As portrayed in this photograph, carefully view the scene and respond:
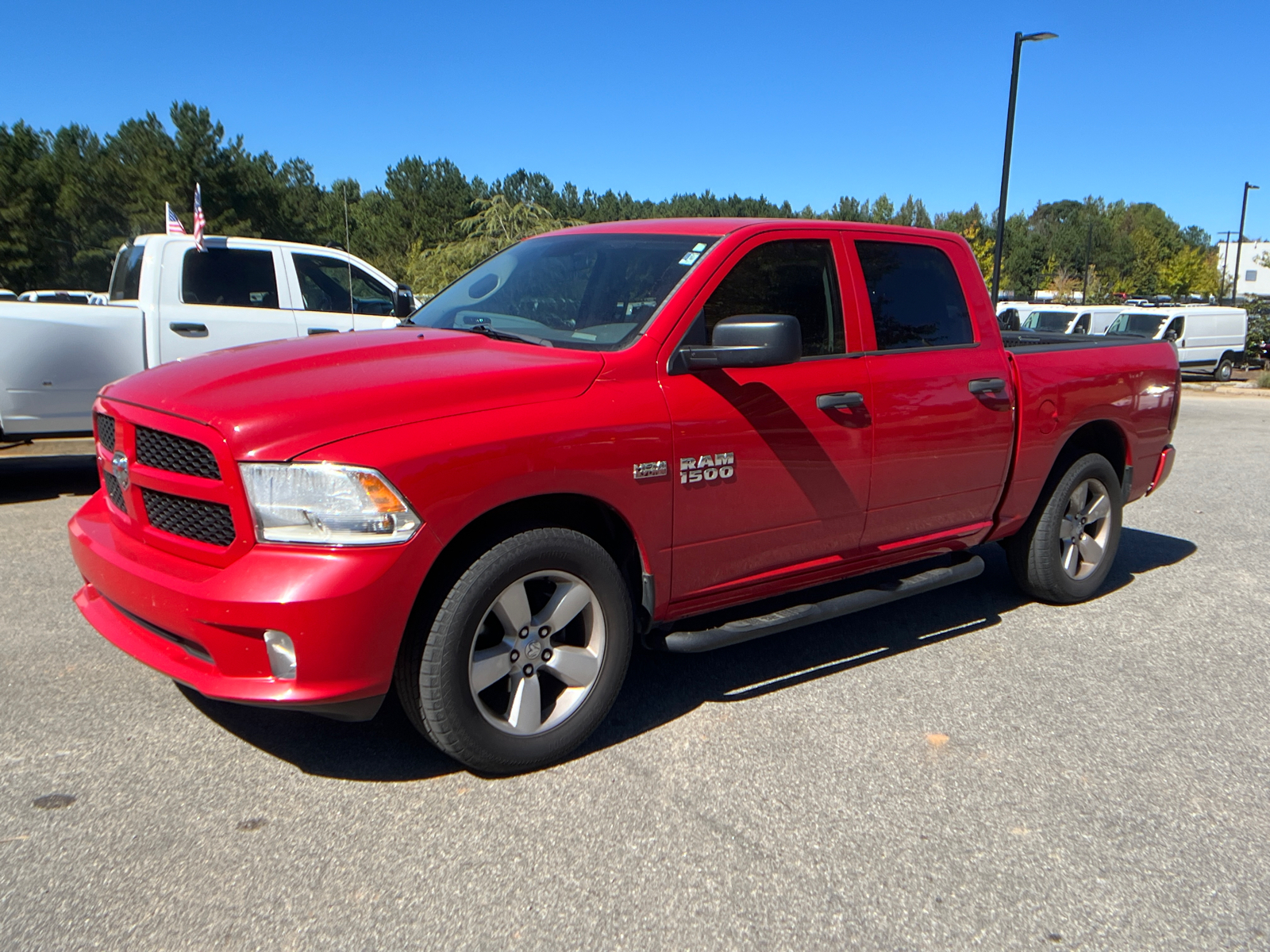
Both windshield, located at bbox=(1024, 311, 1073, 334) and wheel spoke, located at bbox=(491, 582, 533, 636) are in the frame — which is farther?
windshield, located at bbox=(1024, 311, 1073, 334)

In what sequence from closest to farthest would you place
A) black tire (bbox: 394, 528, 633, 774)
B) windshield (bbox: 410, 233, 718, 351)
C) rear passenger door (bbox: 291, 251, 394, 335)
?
black tire (bbox: 394, 528, 633, 774) < windshield (bbox: 410, 233, 718, 351) < rear passenger door (bbox: 291, 251, 394, 335)

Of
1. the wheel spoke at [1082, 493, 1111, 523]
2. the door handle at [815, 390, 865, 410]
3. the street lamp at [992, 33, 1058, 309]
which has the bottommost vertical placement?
the wheel spoke at [1082, 493, 1111, 523]

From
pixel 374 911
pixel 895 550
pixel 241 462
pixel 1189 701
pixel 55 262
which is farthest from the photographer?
pixel 55 262

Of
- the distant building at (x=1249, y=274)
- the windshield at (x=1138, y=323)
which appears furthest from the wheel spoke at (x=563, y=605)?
the distant building at (x=1249, y=274)

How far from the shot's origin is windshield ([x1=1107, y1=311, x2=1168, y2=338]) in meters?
24.2

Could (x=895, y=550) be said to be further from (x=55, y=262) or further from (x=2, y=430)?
(x=55, y=262)

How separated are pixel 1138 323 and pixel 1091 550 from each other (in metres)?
21.6

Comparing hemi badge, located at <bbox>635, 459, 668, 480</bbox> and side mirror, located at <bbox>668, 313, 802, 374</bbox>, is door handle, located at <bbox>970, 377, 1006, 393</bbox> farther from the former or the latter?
hemi badge, located at <bbox>635, 459, 668, 480</bbox>

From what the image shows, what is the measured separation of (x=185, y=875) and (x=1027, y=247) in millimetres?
Answer: 91648

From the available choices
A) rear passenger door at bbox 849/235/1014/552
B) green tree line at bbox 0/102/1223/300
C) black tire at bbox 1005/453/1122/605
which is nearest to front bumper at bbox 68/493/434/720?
rear passenger door at bbox 849/235/1014/552

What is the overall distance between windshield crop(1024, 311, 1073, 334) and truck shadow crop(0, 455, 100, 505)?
2207cm

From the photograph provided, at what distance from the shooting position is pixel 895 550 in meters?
4.55

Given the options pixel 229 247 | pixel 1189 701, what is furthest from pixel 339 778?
pixel 229 247

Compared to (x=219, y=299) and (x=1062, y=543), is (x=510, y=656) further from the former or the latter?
(x=219, y=299)
